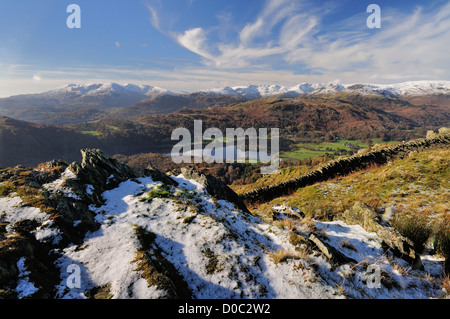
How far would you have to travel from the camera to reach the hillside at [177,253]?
14.6 ft

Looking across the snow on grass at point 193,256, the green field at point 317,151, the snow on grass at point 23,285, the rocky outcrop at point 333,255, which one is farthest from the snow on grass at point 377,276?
the green field at point 317,151

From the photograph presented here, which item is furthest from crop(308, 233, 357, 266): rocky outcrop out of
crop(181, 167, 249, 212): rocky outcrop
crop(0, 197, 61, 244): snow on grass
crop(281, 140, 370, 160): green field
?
crop(281, 140, 370, 160): green field

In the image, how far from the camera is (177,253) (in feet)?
18.6

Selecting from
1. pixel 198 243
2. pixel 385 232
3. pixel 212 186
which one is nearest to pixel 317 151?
pixel 212 186

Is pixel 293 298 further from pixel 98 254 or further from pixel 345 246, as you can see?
pixel 98 254

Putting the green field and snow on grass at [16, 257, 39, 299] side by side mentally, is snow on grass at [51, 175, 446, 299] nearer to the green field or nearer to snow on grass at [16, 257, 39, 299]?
snow on grass at [16, 257, 39, 299]

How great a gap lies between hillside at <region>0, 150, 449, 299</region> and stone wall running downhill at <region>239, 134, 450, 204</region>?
9.03m

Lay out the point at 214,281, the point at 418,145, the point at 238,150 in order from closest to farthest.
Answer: the point at 214,281 → the point at 418,145 → the point at 238,150

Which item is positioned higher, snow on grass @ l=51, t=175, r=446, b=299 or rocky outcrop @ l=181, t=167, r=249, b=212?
rocky outcrop @ l=181, t=167, r=249, b=212

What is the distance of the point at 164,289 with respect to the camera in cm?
422

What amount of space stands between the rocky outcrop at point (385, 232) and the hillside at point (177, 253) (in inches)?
1.8

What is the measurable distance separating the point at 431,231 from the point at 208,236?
298 inches

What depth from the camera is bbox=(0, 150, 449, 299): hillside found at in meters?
4.46
